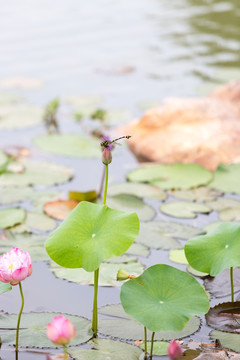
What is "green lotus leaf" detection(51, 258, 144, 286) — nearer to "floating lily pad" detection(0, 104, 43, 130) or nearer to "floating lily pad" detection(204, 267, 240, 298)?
"floating lily pad" detection(204, 267, 240, 298)

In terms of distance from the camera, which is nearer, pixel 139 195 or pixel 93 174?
pixel 139 195

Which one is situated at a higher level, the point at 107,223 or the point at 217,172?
the point at 107,223

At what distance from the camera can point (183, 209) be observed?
2262 millimetres

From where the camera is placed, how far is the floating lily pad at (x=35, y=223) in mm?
2076

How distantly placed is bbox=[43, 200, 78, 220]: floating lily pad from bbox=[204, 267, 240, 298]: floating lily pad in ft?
2.24

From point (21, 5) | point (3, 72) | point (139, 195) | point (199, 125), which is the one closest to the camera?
point (139, 195)

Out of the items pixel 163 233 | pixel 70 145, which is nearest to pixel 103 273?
pixel 163 233

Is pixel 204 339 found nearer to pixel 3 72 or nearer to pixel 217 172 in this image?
pixel 217 172

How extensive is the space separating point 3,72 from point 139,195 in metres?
2.14

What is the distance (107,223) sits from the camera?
1400mm

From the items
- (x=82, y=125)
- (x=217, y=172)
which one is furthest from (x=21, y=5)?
(x=217, y=172)

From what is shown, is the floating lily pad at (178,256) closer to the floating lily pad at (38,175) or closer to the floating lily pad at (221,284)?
the floating lily pad at (221,284)

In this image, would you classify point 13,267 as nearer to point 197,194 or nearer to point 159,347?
point 159,347

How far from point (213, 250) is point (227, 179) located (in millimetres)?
1070
